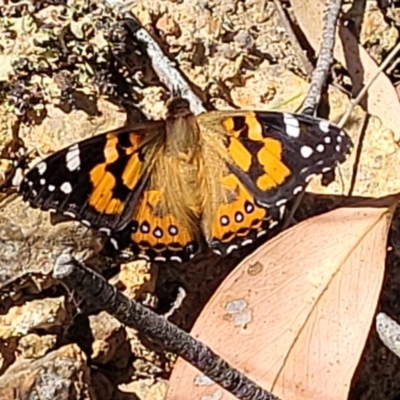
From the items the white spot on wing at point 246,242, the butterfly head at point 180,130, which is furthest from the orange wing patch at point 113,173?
the white spot on wing at point 246,242

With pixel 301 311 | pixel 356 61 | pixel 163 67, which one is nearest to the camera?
pixel 301 311

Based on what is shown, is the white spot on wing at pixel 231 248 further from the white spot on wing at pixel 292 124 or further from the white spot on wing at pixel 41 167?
the white spot on wing at pixel 41 167

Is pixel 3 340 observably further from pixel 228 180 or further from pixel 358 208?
pixel 358 208

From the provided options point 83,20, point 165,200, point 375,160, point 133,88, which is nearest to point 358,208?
point 375,160

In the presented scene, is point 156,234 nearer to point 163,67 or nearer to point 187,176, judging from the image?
point 187,176

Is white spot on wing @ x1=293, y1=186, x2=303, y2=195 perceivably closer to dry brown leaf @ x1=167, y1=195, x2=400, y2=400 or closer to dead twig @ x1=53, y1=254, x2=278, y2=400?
A: dry brown leaf @ x1=167, y1=195, x2=400, y2=400

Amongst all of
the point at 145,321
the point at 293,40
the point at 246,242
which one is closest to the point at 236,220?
the point at 246,242
